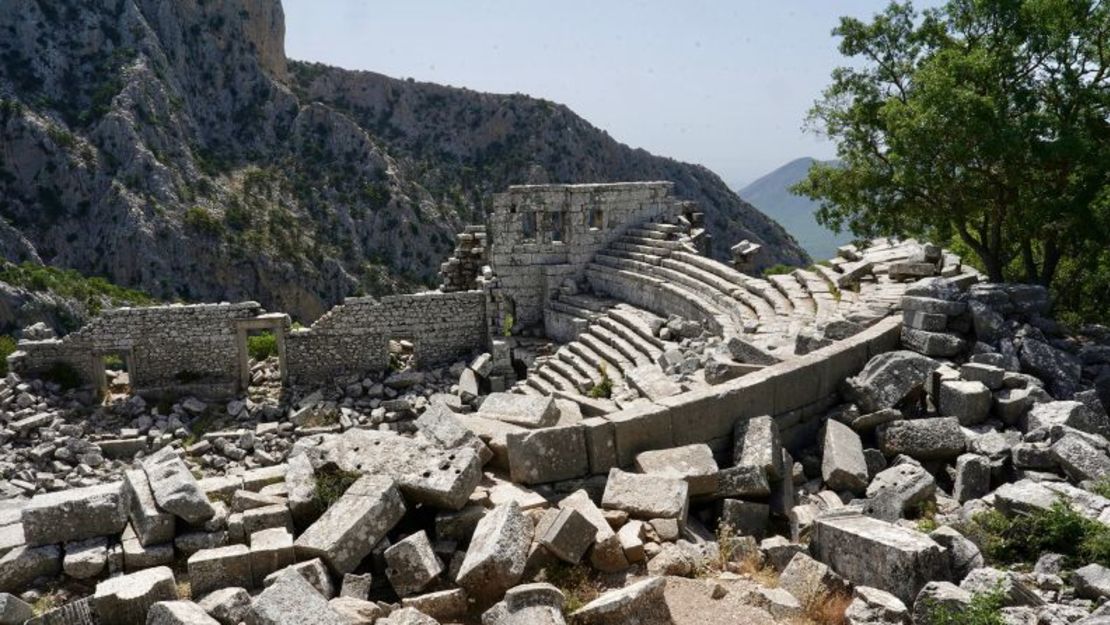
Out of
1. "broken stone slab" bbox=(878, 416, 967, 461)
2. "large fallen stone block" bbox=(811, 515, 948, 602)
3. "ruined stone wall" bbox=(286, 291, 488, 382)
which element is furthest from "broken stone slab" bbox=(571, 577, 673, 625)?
"ruined stone wall" bbox=(286, 291, 488, 382)

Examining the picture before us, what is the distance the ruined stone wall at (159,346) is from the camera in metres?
21.5

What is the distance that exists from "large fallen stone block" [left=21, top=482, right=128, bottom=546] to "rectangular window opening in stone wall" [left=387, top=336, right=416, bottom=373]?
16084 millimetres

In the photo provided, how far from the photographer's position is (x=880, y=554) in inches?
254

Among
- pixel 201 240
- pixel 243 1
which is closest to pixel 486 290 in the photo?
pixel 201 240

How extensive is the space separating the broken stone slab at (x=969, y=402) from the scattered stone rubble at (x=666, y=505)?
2cm

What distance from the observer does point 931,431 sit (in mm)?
9156

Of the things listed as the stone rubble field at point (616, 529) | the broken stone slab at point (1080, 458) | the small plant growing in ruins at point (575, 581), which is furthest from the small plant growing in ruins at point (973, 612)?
the broken stone slab at point (1080, 458)

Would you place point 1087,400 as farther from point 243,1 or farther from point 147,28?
point 243,1

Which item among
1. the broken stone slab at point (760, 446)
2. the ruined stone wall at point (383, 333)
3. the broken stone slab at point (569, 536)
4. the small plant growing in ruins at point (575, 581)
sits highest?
the broken stone slab at point (760, 446)

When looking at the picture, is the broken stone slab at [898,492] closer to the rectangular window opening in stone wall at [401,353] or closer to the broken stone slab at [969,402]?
the broken stone slab at [969,402]

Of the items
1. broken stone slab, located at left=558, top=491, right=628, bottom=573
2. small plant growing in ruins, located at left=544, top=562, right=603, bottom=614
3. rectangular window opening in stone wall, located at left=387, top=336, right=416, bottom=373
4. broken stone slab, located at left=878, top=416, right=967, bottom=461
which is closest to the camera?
small plant growing in ruins, located at left=544, top=562, right=603, bottom=614

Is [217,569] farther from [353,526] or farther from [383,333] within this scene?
[383,333]

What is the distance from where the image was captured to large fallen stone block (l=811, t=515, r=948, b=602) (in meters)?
6.29

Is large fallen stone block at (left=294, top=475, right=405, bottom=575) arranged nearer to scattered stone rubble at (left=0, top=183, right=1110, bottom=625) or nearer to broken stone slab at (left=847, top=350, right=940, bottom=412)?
scattered stone rubble at (left=0, top=183, right=1110, bottom=625)
